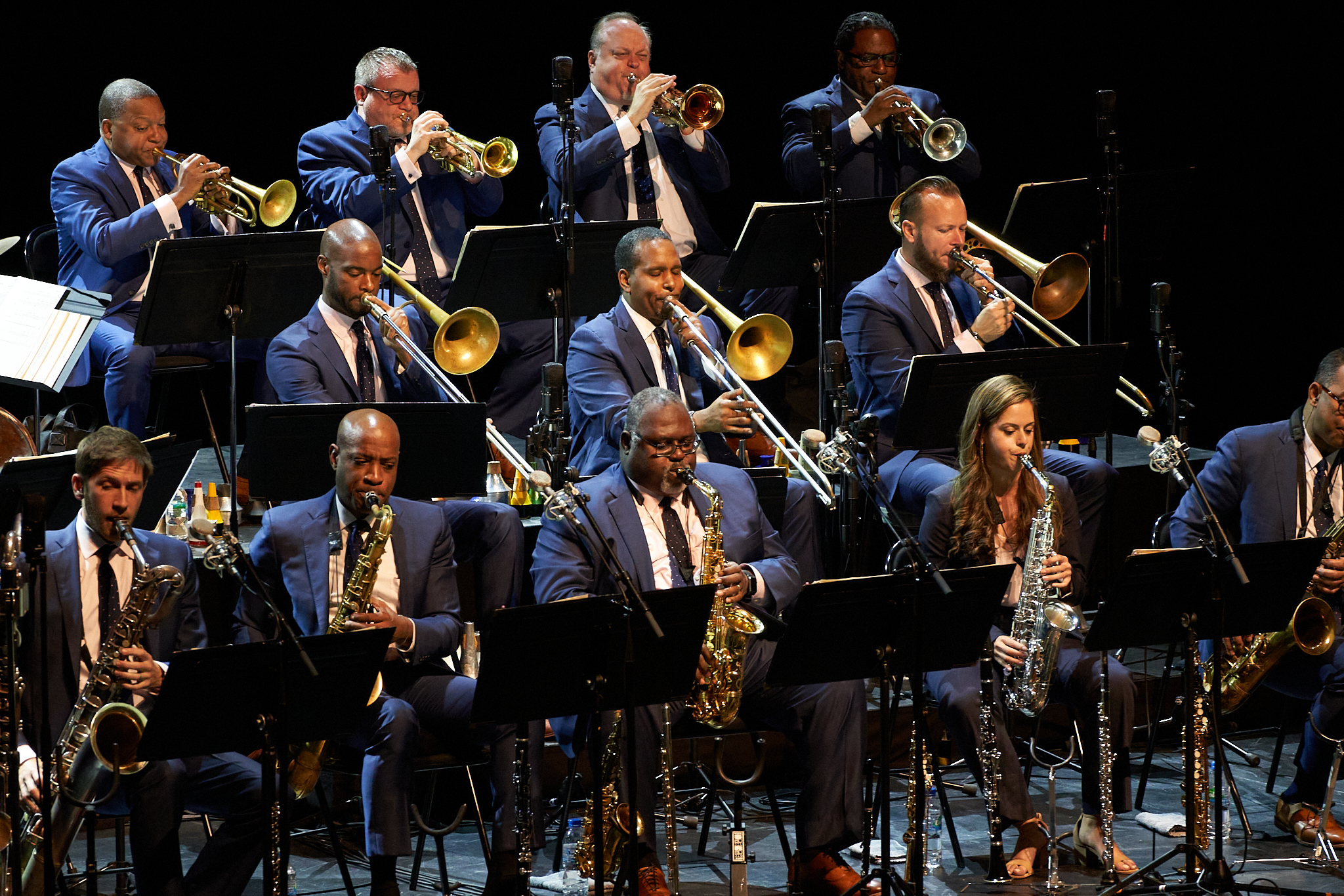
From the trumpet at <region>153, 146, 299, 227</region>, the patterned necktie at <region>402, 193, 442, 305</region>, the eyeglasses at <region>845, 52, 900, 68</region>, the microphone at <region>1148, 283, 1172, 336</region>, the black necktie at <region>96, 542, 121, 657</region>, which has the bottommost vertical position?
the black necktie at <region>96, 542, 121, 657</region>

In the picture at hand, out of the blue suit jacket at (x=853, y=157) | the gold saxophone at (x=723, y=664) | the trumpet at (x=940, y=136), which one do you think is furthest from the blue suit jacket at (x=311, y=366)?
the trumpet at (x=940, y=136)

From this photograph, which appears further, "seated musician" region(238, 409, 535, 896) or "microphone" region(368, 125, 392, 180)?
"microphone" region(368, 125, 392, 180)

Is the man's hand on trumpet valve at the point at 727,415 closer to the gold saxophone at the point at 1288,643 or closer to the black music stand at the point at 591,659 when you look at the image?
the black music stand at the point at 591,659

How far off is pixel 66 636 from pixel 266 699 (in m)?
0.95

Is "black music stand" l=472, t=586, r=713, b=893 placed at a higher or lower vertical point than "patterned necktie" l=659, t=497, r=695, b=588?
lower

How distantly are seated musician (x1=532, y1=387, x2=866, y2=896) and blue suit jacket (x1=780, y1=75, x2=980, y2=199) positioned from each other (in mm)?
2448

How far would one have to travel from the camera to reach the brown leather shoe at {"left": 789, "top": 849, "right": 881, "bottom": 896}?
530 cm

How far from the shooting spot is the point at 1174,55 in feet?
30.0

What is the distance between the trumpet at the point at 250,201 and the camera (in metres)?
7.22

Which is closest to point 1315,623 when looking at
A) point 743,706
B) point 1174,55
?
point 743,706

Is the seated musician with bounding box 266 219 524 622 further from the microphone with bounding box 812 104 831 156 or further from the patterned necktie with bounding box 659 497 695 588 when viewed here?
the microphone with bounding box 812 104 831 156

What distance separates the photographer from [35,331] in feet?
20.0

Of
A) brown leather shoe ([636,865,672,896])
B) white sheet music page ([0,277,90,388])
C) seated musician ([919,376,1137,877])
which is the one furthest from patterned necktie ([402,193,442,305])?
brown leather shoe ([636,865,672,896])

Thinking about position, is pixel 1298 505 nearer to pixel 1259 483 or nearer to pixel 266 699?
pixel 1259 483
